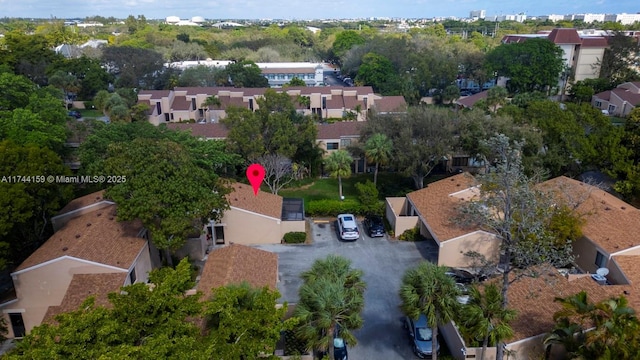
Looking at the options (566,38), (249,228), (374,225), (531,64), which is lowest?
(374,225)

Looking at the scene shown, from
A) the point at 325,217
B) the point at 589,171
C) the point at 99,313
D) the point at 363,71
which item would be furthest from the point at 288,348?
the point at 363,71

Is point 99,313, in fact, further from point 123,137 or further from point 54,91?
point 54,91


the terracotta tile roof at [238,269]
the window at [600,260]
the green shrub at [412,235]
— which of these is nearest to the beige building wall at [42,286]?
the terracotta tile roof at [238,269]

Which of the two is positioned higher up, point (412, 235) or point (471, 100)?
point (471, 100)

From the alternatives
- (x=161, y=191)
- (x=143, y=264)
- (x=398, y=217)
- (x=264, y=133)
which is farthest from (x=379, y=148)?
(x=143, y=264)

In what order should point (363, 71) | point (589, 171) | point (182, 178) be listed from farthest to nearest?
1. point (363, 71)
2. point (589, 171)
3. point (182, 178)

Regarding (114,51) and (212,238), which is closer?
(212,238)

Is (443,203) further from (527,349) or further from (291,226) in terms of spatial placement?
(527,349)
